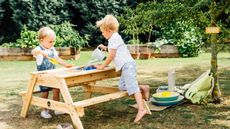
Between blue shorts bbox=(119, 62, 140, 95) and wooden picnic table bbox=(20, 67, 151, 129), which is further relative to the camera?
blue shorts bbox=(119, 62, 140, 95)

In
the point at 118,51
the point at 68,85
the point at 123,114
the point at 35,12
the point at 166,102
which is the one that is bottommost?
the point at 123,114

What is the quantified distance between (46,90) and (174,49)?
22.4 feet

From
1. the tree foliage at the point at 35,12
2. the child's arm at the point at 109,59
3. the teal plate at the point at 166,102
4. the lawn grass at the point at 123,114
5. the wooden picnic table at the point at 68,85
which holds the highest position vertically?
the tree foliage at the point at 35,12

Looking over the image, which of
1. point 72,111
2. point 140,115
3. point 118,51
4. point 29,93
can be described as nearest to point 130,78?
point 118,51

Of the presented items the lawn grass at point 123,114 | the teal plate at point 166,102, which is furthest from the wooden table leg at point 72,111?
the teal plate at point 166,102

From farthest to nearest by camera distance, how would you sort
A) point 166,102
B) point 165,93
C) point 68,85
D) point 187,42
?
point 187,42
point 165,93
point 166,102
point 68,85

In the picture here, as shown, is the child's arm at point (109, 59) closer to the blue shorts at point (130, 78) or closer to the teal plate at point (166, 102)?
the blue shorts at point (130, 78)

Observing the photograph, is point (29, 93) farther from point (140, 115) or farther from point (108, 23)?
point (140, 115)

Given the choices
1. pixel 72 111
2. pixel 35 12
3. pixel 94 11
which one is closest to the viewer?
pixel 72 111

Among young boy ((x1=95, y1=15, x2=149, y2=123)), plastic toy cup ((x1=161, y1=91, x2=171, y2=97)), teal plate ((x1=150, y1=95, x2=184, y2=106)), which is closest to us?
young boy ((x1=95, y1=15, x2=149, y2=123))

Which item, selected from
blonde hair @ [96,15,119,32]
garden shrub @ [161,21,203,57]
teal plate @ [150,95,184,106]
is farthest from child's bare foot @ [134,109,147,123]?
garden shrub @ [161,21,203,57]

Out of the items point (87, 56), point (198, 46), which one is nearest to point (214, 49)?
point (198, 46)

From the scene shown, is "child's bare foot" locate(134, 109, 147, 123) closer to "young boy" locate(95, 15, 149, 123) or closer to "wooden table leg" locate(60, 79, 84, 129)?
"young boy" locate(95, 15, 149, 123)

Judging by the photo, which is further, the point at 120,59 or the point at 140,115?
the point at 120,59
